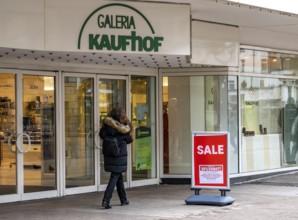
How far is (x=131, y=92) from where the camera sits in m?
13.1

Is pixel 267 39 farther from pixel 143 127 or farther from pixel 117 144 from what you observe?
pixel 117 144

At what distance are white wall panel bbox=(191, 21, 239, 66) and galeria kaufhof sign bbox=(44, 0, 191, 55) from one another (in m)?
1.02

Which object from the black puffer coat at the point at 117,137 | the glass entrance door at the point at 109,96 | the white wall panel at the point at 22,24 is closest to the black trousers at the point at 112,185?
the black puffer coat at the point at 117,137

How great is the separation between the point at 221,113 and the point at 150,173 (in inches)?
82.9

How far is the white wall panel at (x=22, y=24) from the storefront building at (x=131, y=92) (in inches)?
0.6

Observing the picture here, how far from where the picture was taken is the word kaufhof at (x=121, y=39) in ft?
34.6

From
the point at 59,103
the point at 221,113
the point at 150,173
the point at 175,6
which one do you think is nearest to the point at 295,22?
the point at 221,113

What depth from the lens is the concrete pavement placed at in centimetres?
942

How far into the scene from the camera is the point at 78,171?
1220 centimetres

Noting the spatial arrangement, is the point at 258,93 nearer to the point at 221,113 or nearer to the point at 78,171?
the point at 221,113

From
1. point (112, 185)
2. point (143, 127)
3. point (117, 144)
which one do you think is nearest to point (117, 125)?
point (117, 144)

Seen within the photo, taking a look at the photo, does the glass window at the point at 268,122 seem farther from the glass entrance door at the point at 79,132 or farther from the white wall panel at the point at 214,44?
the glass entrance door at the point at 79,132

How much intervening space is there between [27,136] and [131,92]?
284cm

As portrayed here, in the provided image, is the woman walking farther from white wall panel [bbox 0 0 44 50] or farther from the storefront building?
white wall panel [bbox 0 0 44 50]
